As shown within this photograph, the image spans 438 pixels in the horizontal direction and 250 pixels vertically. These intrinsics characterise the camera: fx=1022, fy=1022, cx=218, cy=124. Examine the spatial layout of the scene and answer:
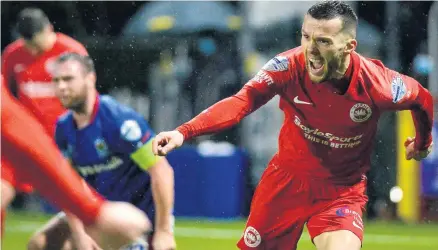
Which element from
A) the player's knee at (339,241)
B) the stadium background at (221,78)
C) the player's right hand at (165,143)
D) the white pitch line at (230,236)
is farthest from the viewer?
the stadium background at (221,78)

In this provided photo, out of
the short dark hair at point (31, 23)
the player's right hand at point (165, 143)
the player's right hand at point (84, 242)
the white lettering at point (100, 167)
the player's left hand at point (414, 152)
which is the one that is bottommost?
the player's right hand at point (84, 242)

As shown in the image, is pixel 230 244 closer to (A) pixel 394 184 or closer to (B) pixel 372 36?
(A) pixel 394 184

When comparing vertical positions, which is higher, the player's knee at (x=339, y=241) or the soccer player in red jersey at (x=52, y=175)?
the soccer player in red jersey at (x=52, y=175)

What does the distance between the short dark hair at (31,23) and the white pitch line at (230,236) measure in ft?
11.6

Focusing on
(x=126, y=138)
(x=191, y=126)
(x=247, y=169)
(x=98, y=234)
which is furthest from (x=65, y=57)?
(x=247, y=169)

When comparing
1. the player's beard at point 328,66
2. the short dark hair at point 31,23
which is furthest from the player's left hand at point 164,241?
the short dark hair at point 31,23

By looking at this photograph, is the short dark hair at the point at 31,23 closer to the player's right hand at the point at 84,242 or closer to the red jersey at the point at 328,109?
the player's right hand at the point at 84,242

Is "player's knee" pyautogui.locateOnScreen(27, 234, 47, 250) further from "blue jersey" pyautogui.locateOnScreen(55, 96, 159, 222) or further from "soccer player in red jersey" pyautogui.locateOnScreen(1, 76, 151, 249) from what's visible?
"soccer player in red jersey" pyautogui.locateOnScreen(1, 76, 151, 249)

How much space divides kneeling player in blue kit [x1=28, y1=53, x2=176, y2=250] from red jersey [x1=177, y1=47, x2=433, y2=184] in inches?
33.8

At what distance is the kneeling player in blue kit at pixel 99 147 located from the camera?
19.7 feet

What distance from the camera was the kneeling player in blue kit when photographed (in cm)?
600

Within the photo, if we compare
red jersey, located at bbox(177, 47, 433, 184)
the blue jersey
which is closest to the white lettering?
the blue jersey

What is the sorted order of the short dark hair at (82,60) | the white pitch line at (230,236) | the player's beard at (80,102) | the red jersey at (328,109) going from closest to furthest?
the red jersey at (328,109) < the player's beard at (80,102) < the short dark hair at (82,60) < the white pitch line at (230,236)

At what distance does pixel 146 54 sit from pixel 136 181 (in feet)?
28.0
